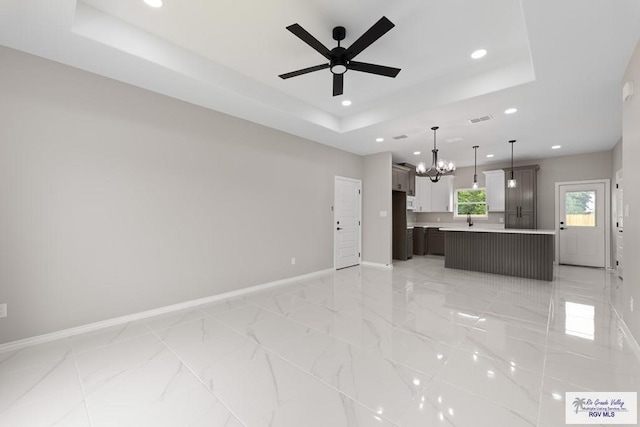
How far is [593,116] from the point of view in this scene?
4238mm

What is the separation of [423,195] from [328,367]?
7.48m

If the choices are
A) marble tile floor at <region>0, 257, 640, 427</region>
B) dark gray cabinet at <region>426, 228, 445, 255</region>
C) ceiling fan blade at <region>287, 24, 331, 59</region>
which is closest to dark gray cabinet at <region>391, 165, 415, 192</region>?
dark gray cabinet at <region>426, 228, 445, 255</region>

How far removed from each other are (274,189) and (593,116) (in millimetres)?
5179

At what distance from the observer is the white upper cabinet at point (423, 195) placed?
870 centimetres

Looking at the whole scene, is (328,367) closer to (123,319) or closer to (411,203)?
(123,319)

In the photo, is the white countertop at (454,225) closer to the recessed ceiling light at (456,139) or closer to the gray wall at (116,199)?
the recessed ceiling light at (456,139)

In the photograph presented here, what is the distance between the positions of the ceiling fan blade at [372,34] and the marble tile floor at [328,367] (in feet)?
8.99

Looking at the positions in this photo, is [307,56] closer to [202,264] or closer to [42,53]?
[42,53]

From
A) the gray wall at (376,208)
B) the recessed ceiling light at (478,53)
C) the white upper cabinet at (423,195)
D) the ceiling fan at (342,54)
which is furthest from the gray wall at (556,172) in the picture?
the ceiling fan at (342,54)

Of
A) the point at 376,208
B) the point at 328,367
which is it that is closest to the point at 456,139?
the point at 376,208

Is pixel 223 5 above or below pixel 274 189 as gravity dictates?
above

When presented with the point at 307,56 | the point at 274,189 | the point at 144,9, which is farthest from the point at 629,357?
the point at 144,9

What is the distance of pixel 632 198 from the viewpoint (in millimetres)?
2686

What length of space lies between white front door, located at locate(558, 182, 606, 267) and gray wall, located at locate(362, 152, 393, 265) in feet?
14.4
